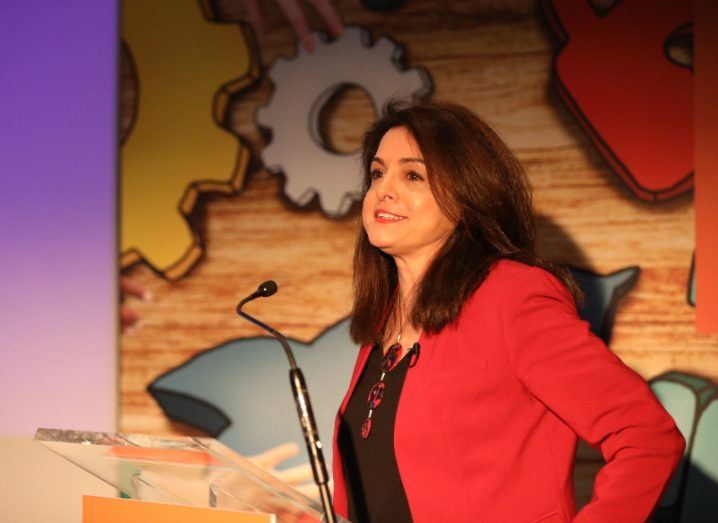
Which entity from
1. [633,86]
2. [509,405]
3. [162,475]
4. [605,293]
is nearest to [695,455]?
[605,293]

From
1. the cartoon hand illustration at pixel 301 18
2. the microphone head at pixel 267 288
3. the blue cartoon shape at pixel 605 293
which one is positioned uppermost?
the cartoon hand illustration at pixel 301 18

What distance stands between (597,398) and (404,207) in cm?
56

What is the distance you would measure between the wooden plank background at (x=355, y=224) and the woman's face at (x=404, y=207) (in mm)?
894

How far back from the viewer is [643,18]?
8.00ft

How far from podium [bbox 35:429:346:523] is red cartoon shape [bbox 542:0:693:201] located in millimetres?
1705

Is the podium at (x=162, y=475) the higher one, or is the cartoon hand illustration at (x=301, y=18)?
the cartoon hand illustration at (x=301, y=18)

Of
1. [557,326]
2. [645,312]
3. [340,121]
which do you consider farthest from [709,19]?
[557,326]

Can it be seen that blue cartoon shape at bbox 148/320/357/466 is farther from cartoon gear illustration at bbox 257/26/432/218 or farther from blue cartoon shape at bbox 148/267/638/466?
cartoon gear illustration at bbox 257/26/432/218

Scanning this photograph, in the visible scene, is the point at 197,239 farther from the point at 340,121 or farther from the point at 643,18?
the point at 643,18

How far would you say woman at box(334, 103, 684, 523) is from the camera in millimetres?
1330

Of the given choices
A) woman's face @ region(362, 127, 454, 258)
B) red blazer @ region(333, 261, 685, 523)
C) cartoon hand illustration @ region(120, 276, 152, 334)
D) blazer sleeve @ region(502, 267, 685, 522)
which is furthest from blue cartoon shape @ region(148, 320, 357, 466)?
blazer sleeve @ region(502, 267, 685, 522)

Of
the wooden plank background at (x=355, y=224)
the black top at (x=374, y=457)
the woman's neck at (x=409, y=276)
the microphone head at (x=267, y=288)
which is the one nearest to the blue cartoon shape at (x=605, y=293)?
the wooden plank background at (x=355, y=224)

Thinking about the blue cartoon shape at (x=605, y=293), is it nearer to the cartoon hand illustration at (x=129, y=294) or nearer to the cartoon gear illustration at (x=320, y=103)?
the cartoon gear illustration at (x=320, y=103)

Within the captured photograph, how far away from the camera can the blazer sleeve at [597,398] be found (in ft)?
4.23
